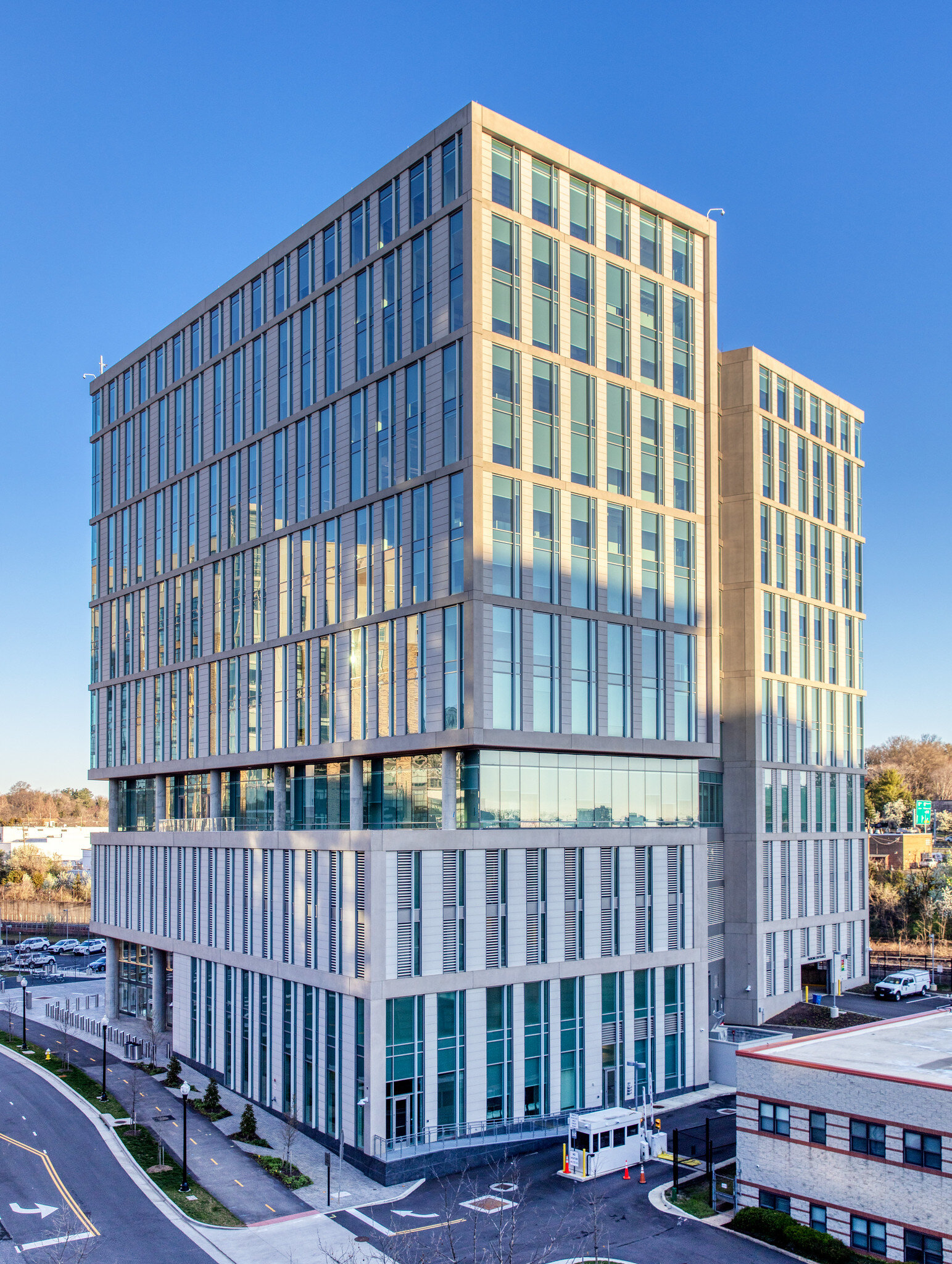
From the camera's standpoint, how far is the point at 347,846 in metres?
49.4

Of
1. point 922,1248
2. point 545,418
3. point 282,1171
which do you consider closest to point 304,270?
point 545,418

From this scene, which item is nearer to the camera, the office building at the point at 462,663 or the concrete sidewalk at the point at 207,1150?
the concrete sidewalk at the point at 207,1150

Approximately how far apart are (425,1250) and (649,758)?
90.9 ft

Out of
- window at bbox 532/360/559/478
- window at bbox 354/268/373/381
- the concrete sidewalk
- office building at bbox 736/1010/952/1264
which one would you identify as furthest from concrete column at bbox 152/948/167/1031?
office building at bbox 736/1010/952/1264

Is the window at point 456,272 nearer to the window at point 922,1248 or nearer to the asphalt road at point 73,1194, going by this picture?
the asphalt road at point 73,1194

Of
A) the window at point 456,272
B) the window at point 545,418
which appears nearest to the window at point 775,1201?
the window at point 545,418

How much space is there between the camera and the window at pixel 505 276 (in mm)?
53312

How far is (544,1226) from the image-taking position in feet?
133

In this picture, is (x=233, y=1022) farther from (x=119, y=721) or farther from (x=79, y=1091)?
(x=119, y=721)

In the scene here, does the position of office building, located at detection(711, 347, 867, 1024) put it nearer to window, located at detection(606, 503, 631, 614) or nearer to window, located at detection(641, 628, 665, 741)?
window, located at detection(641, 628, 665, 741)

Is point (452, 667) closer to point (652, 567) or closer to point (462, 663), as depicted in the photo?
point (462, 663)

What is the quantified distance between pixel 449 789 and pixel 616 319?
25157mm

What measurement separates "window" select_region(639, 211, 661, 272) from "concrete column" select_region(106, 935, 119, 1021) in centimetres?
5700

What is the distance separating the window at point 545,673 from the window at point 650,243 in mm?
20253
